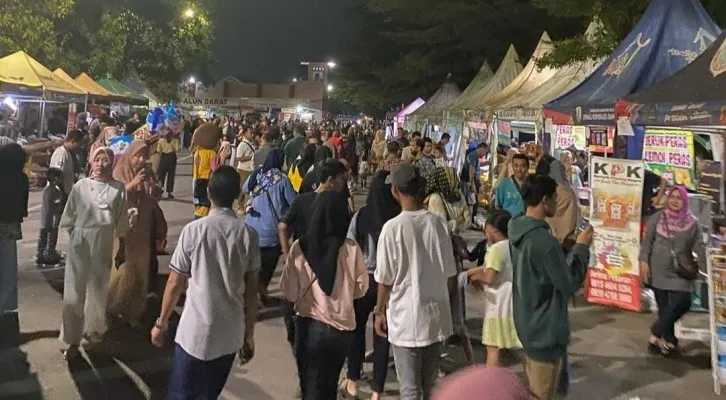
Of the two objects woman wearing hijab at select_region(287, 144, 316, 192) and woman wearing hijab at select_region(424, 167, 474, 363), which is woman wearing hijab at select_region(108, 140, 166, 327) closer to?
woman wearing hijab at select_region(287, 144, 316, 192)

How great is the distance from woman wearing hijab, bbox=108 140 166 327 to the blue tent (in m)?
5.36

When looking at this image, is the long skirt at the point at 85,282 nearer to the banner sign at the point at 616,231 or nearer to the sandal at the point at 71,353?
the sandal at the point at 71,353

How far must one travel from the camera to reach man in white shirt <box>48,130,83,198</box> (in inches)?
351

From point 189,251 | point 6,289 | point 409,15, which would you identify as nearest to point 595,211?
point 189,251

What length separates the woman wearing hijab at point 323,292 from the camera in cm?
411

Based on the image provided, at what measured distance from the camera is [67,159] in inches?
354

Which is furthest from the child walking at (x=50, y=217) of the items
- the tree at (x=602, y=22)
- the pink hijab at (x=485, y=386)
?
the tree at (x=602, y=22)

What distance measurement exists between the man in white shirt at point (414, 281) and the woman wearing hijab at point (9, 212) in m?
3.91

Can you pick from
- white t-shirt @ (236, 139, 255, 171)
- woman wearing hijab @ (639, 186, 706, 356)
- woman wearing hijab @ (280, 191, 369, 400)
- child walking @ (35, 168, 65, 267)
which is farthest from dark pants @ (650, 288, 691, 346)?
child walking @ (35, 168, 65, 267)

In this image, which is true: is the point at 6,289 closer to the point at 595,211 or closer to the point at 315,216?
the point at 315,216

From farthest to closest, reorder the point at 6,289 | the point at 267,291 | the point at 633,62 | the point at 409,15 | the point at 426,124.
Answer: the point at 409,15
the point at 426,124
the point at 633,62
the point at 267,291
the point at 6,289

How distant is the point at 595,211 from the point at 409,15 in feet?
77.4

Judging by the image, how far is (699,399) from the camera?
551 centimetres

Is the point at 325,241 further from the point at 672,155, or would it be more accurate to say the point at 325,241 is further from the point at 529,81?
the point at 529,81
